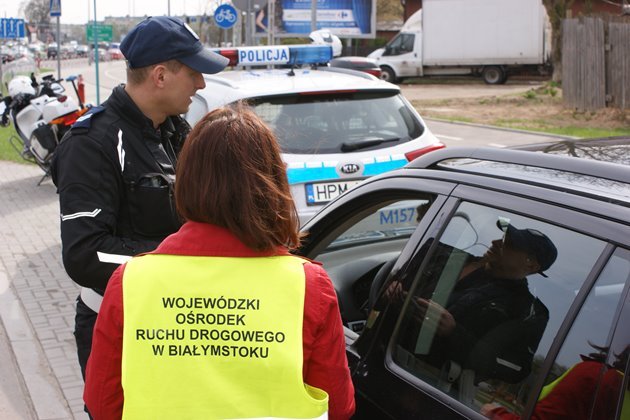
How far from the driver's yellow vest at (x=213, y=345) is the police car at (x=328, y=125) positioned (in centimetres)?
405

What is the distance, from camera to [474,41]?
33.2 metres

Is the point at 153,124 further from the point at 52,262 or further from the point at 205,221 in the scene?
the point at 52,262

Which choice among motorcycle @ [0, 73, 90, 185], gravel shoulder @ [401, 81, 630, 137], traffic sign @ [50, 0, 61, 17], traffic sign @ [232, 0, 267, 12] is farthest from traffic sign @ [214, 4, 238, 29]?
gravel shoulder @ [401, 81, 630, 137]

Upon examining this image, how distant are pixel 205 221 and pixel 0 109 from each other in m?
11.6

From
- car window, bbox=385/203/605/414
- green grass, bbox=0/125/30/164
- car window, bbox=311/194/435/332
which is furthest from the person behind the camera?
green grass, bbox=0/125/30/164

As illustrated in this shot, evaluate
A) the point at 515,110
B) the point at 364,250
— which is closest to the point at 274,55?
the point at 364,250

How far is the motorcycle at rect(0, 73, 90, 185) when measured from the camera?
11.1 meters

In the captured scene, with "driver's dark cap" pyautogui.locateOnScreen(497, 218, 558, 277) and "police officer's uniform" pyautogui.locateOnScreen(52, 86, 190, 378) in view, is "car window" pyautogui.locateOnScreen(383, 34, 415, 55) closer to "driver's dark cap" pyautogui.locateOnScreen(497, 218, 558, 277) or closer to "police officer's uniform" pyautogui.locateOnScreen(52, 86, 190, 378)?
"police officer's uniform" pyautogui.locateOnScreen(52, 86, 190, 378)

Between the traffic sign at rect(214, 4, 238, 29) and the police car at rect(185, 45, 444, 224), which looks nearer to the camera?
the police car at rect(185, 45, 444, 224)

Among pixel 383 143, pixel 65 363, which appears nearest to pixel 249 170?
pixel 65 363

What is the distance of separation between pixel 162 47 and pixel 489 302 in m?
1.32

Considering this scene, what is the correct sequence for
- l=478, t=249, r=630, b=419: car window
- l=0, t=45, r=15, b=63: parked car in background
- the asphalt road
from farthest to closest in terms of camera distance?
l=0, t=45, r=15, b=63: parked car in background < the asphalt road < l=478, t=249, r=630, b=419: car window

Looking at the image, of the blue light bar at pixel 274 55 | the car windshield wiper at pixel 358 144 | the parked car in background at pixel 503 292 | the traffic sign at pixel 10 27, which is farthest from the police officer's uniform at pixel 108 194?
the traffic sign at pixel 10 27

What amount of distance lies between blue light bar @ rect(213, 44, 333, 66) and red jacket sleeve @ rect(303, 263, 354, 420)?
5.48 metres
